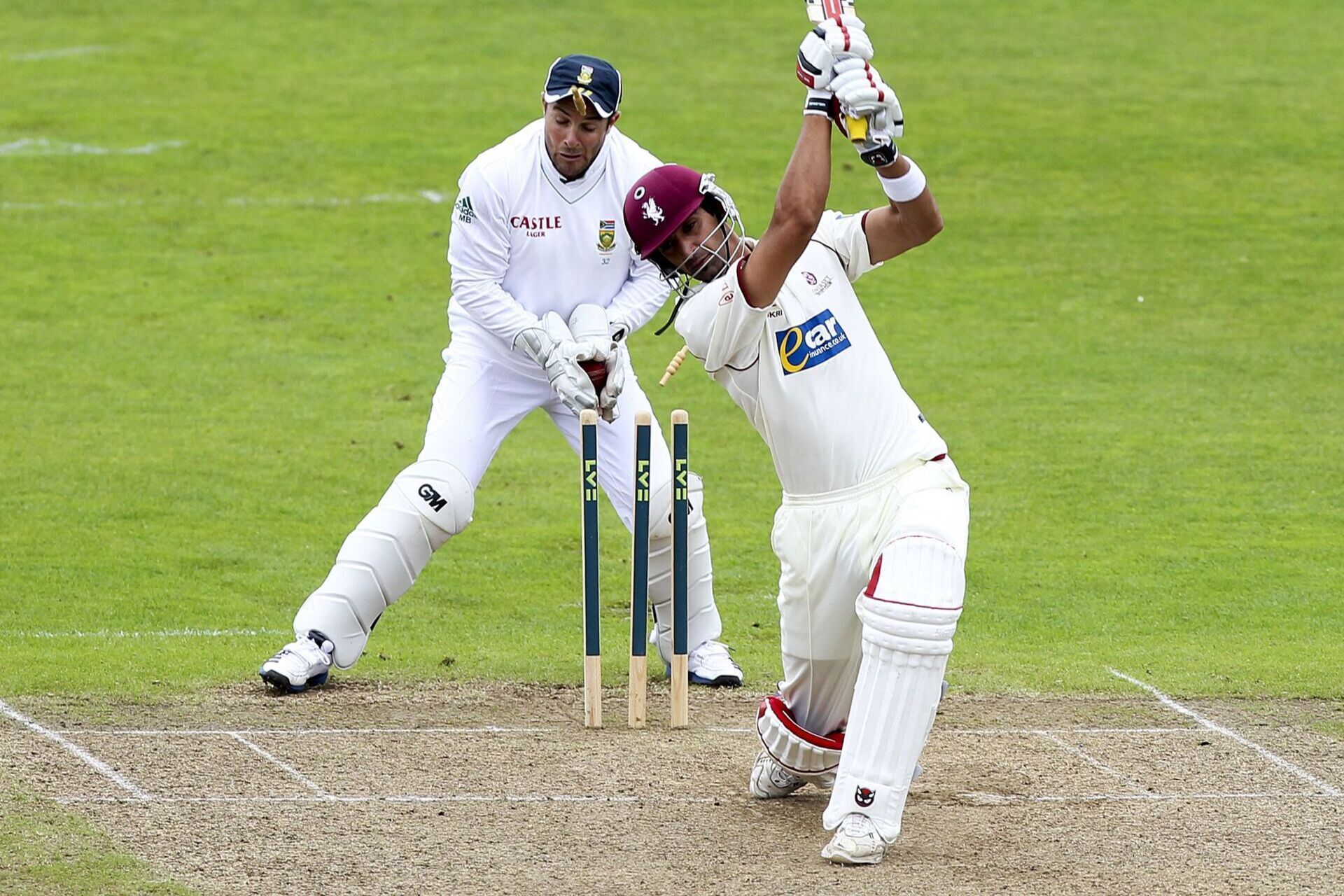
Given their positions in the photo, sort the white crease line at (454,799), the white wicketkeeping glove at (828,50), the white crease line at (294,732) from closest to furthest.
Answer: the white wicketkeeping glove at (828,50) < the white crease line at (454,799) < the white crease line at (294,732)

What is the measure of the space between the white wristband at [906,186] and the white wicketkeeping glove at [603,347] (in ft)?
Result: 6.11

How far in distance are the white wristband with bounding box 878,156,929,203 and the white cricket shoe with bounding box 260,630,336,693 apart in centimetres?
297

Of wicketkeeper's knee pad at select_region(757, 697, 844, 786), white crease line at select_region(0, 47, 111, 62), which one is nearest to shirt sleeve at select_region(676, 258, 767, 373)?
wicketkeeper's knee pad at select_region(757, 697, 844, 786)

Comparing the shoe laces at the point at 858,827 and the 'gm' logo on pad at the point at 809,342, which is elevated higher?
the 'gm' logo on pad at the point at 809,342

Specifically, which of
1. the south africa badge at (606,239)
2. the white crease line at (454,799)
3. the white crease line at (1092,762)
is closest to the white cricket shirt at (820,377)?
the white crease line at (454,799)

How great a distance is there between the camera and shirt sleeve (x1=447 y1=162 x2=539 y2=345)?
23.5ft

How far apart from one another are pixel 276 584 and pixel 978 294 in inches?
298

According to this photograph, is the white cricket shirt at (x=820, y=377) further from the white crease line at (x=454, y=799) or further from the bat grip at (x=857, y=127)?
the white crease line at (x=454, y=799)

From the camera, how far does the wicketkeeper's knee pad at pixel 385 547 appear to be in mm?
7047

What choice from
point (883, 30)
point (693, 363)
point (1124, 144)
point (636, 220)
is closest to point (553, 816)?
point (636, 220)

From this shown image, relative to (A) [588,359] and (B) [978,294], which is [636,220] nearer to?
(A) [588,359]

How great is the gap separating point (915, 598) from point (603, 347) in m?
2.29

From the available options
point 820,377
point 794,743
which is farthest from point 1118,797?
point 820,377

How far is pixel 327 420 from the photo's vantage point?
12164 millimetres
